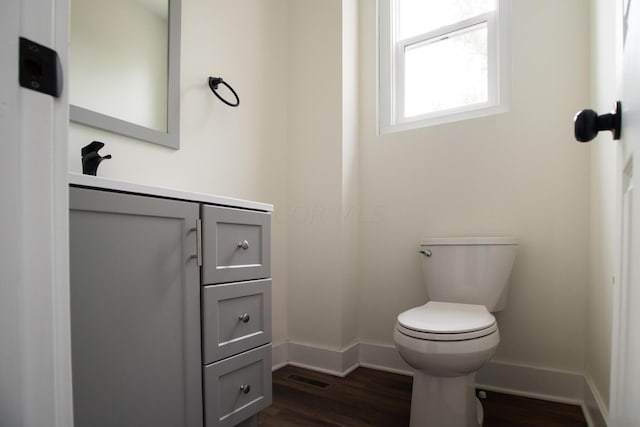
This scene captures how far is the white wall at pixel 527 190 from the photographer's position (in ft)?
5.18

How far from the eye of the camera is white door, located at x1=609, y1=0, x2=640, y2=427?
1.45 feet

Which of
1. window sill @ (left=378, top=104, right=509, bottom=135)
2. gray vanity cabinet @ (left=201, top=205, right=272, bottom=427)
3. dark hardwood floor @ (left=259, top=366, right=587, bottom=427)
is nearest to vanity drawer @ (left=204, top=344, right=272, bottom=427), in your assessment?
gray vanity cabinet @ (left=201, top=205, right=272, bottom=427)

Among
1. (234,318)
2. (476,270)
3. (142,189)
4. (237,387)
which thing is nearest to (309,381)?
(237,387)

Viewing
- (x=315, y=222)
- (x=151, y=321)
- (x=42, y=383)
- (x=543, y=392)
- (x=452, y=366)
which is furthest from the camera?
(x=315, y=222)

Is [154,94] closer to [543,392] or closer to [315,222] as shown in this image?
[315,222]

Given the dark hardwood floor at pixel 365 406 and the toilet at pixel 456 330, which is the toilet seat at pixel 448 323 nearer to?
the toilet at pixel 456 330

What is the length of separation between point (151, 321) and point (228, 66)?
134cm

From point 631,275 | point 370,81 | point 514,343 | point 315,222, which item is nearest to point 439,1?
point 370,81

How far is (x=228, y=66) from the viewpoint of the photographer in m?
1.77

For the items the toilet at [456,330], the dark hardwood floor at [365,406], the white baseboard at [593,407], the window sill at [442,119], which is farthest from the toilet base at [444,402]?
the window sill at [442,119]

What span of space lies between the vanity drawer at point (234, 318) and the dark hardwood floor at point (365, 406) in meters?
0.44

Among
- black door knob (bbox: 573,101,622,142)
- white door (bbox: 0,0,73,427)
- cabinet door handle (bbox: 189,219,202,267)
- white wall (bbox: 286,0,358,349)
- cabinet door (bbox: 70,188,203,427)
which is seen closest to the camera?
white door (bbox: 0,0,73,427)

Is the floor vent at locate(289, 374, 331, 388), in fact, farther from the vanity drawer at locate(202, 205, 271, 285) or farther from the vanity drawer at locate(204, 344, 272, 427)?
the vanity drawer at locate(202, 205, 271, 285)

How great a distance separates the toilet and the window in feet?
2.54
